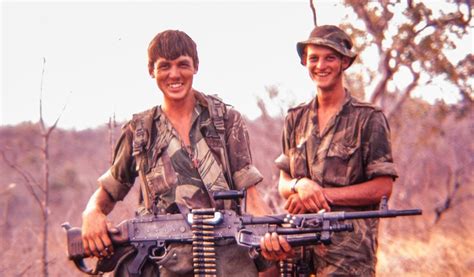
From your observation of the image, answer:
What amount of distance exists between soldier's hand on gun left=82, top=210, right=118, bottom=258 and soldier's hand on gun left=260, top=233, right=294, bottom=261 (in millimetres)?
980

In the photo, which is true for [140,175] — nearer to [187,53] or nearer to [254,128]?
[187,53]

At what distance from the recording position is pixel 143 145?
568cm

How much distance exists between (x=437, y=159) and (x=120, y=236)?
1742 centimetres

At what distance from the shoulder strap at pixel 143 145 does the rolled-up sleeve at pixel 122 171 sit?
0.08 metres

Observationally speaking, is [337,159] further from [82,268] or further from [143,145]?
[82,268]

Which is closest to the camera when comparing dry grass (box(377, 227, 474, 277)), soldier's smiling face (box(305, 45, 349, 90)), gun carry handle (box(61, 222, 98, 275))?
gun carry handle (box(61, 222, 98, 275))

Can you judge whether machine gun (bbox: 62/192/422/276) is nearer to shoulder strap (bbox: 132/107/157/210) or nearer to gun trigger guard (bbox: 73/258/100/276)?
gun trigger guard (bbox: 73/258/100/276)

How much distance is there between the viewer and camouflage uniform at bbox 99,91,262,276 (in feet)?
18.1

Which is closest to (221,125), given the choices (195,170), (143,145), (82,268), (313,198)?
(195,170)

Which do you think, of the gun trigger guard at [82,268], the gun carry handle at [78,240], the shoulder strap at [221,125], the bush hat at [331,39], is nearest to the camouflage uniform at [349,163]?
the bush hat at [331,39]

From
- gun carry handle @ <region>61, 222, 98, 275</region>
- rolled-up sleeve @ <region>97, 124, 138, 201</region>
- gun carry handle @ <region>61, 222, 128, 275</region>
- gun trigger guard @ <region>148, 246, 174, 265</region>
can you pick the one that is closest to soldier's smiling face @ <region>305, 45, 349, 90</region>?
rolled-up sleeve @ <region>97, 124, 138, 201</region>

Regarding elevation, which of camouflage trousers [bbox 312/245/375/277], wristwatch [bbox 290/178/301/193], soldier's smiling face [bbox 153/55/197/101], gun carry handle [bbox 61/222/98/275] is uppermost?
soldier's smiling face [bbox 153/55/197/101]

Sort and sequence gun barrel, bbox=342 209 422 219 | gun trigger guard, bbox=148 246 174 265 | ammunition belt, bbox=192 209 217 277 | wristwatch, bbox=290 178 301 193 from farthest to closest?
1. wristwatch, bbox=290 178 301 193
2. gun trigger guard, bbox=148 246 174 265
3. ammunition belt, bbox=192 209 217 277
4. gun barrel, bbox=342 209 422 219

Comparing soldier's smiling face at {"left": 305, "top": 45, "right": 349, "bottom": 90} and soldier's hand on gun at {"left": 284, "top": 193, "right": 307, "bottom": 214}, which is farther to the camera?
soldier's smiling face at {"left": 305, "top": 45, "right": 349, "bottom": 90}
